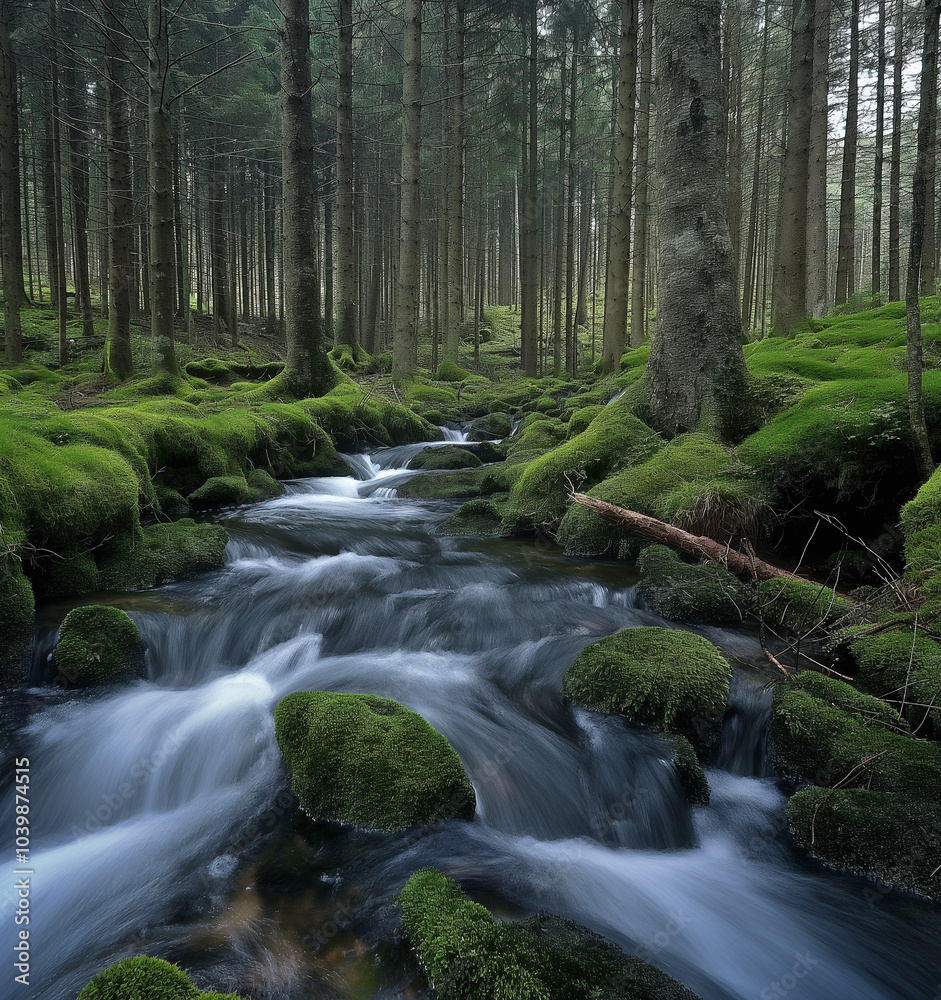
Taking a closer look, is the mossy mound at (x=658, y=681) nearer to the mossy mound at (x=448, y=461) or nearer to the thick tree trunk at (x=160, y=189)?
the mossy mound at (x=448, y=461)

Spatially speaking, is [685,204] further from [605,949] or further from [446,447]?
[605,949]

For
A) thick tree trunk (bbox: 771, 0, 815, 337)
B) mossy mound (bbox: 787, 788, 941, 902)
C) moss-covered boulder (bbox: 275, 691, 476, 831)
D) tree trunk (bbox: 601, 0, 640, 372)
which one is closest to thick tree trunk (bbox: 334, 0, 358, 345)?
tree trunk (bbox: 601, 0, 640, 372)

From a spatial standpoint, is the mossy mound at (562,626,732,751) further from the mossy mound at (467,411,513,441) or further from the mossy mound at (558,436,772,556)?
the mossy mound at (467,411,513,441)

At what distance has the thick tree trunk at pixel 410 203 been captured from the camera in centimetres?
1322

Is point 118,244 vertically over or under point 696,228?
over

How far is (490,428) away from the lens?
13.2 m

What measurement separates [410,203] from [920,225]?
1188 cm

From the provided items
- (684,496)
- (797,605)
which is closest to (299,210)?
(684,496)

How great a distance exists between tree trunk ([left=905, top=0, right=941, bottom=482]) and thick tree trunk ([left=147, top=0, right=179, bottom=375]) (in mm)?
9377

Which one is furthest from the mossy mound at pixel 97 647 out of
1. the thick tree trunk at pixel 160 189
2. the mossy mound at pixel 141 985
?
the thick tree trunk at pixel 160 189

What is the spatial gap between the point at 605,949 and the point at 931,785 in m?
1.70

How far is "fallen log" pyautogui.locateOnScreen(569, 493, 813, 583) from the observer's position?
492 centimetres

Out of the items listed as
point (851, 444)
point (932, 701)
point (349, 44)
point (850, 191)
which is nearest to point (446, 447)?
point (851, 444)

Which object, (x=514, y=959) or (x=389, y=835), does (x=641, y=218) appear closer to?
(x=389, y=835)
